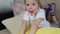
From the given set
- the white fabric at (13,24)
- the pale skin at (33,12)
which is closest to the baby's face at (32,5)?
the pale skin at (33,12)

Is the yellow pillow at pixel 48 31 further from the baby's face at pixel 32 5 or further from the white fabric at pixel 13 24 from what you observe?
the white fabric at pixel 13 24

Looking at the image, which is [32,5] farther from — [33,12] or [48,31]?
[48,31]

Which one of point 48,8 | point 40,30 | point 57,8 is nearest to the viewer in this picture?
point 40,30

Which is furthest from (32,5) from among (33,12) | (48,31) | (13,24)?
(13,24)

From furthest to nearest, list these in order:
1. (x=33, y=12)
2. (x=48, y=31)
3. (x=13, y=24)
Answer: (x=13, y=24)
(x=33, y=12)
(x=48, y=31)

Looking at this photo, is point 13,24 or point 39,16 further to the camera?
point 13,24

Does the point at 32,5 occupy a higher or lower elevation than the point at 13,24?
higher

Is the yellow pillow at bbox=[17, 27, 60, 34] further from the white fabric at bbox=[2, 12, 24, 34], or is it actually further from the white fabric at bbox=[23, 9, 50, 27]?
the white fabric at bbox=[2, 12, 24, 34]

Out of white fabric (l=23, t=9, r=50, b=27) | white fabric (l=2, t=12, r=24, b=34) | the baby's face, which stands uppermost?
the baby's face

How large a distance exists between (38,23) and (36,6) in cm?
15

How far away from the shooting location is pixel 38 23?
1173 mm

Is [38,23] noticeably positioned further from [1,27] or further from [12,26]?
[1,27]

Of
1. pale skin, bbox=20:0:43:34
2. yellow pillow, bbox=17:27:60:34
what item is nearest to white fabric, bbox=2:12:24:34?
pale skin, bbox=20:0:43:34

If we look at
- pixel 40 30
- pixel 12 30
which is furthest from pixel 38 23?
pixel 12 30
